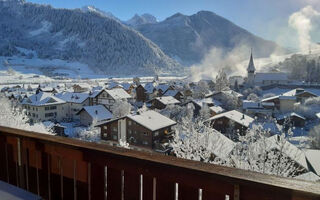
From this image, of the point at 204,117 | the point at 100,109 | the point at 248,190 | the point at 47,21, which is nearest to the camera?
the point at 248,190

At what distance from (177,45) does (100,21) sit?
240ft

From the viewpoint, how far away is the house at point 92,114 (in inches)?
1092

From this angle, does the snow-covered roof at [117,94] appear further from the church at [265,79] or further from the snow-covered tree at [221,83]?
the church at [265,79]

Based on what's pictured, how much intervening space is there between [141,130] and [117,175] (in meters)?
18.5

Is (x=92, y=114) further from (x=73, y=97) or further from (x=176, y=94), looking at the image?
(x=176, y=94)

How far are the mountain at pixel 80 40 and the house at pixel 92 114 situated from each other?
80194mm

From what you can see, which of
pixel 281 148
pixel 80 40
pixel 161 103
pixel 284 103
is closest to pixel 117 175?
pixel 281 148

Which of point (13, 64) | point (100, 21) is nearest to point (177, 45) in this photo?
point (100, 21)

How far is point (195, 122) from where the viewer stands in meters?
20.2

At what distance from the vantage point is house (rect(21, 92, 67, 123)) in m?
30.7

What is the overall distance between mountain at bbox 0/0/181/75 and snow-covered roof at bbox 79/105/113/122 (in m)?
80.2

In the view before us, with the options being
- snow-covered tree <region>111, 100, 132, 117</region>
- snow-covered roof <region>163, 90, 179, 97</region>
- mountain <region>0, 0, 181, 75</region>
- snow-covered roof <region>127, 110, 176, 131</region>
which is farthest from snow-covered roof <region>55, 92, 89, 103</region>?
mountain <region>0, 0, 181, 75</region>

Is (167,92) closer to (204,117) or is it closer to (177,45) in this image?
(204,117)

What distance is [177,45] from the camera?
631 ft
